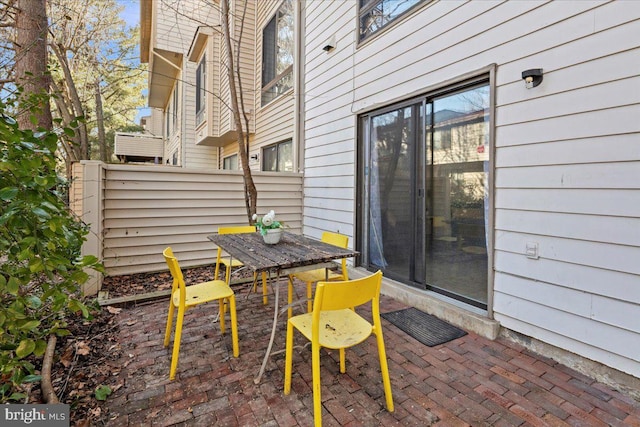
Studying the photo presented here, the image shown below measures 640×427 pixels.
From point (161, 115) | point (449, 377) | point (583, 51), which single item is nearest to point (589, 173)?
point (583, 51)

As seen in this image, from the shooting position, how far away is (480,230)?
2.95 metres

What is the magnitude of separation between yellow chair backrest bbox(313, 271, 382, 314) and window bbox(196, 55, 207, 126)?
9064mm

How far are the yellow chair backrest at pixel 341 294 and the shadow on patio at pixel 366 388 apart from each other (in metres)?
0.69

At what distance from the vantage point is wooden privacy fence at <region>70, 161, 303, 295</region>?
397cm

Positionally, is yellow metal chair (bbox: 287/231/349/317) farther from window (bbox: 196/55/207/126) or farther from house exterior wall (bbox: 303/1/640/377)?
window (bbox: 196/55/207/126)

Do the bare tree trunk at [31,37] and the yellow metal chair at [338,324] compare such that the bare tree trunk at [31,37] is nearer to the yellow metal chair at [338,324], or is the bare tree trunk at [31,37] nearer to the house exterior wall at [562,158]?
the yellow metal chair at [338,324]

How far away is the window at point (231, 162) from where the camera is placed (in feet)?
32.0

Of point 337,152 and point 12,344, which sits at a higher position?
point 337,152

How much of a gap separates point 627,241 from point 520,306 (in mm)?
884

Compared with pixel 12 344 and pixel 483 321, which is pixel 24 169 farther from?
pixel 483 321

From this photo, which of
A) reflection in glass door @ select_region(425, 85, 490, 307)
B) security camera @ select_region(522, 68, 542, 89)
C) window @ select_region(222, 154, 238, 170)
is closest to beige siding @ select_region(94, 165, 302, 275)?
reflection in glass door @ select_region(425, 85, 490, 307)

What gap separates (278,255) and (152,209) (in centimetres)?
303

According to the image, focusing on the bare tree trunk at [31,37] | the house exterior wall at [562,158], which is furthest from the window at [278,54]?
the bare tree trunk at [31,37]

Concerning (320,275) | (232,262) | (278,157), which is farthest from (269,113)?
(320,275)
